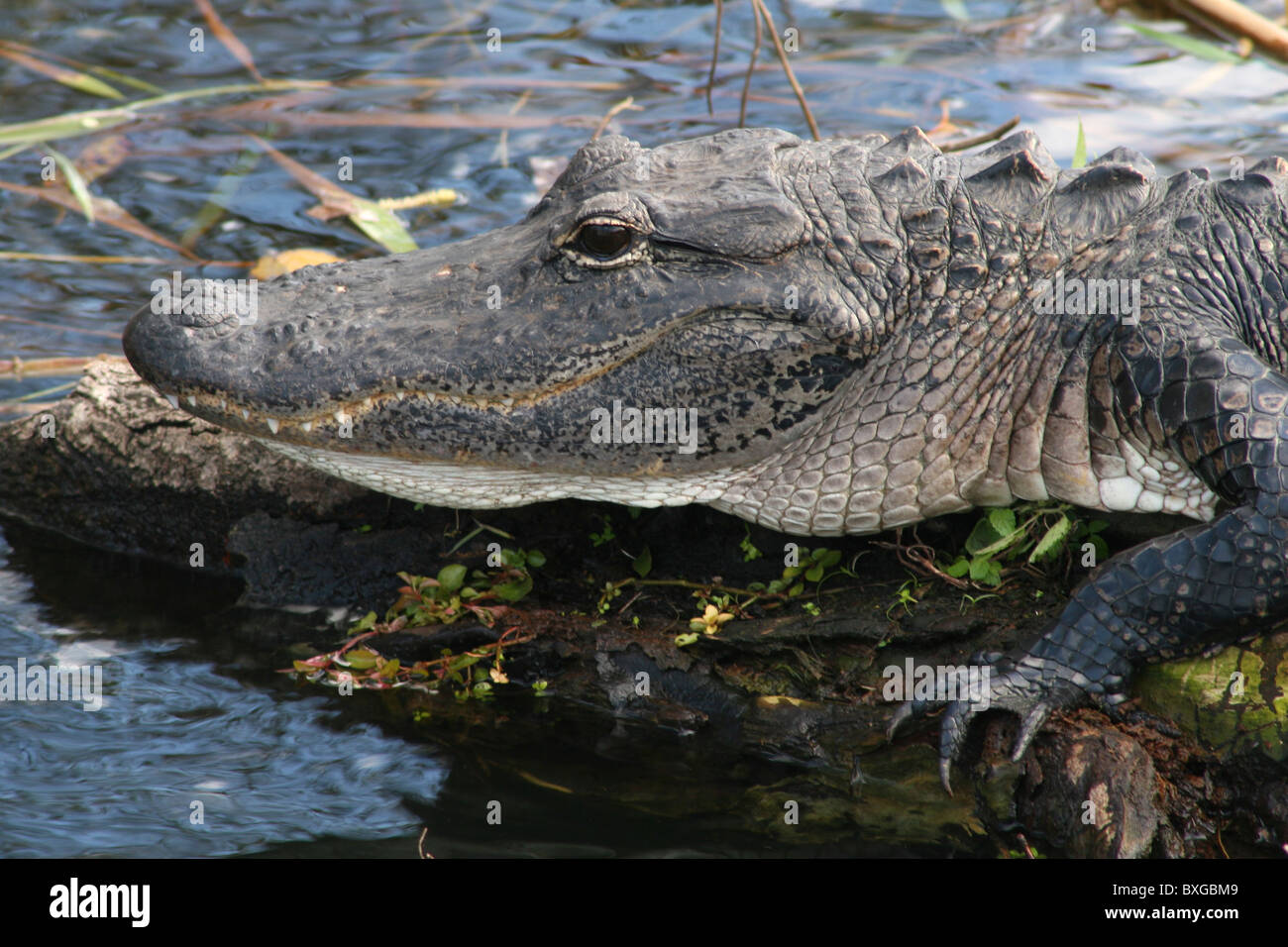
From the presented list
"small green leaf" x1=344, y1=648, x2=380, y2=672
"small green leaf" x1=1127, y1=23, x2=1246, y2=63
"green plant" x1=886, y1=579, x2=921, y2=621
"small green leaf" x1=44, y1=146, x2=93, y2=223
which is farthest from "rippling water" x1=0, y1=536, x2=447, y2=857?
"small green leaf" x1=1127, y1=23, x2=1246, y2=63

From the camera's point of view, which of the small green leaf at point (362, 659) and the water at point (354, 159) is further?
the small green leaf at point (362, 659)

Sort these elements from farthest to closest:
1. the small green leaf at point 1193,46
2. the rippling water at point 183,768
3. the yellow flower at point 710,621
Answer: the small green leaf at point 1193,46, the yellow flower at point 710,621, the rippling water at point 183,768

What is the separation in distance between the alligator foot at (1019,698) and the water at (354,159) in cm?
63

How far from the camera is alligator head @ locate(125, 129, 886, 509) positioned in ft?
11.2

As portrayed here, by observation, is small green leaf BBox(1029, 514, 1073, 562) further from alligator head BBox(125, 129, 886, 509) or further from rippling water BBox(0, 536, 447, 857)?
rippling water BBox(0, 536, 447, 857)

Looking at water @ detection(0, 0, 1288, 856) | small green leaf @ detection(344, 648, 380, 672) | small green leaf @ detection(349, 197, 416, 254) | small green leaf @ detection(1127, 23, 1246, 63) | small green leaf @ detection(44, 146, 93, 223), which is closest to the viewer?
water @ detection(0, 0, 1288, 856)

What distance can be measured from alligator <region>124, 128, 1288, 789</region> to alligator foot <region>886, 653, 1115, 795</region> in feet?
0.22

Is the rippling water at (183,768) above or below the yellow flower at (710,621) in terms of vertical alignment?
below

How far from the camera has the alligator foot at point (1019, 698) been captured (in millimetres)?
3205

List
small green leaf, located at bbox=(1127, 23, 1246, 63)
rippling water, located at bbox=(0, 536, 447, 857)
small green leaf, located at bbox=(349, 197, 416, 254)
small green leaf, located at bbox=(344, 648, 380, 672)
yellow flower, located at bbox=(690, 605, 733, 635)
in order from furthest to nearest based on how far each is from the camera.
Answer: small green leaf, located at bbox=(1127, 23, 1246, 63), small green leaf, located at bbox=(349, 197, 416, 254), small green leaf, located at bbox=(344, 648, 380, 672), yellow flower, located at bbox=(690, 605, 733, 635), rippling water, located at bbox=(0, 536, 447, 857)

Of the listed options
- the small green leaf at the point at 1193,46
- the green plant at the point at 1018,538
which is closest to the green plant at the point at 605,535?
the green plant at the point at 1018,538

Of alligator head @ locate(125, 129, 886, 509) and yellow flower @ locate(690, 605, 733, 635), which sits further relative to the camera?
yellow flower @ locate(690, 605, 733, 635)

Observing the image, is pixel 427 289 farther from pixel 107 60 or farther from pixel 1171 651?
pixel 107 60

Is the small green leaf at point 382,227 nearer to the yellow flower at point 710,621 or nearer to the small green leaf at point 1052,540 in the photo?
the yellow flower at point 710,621
